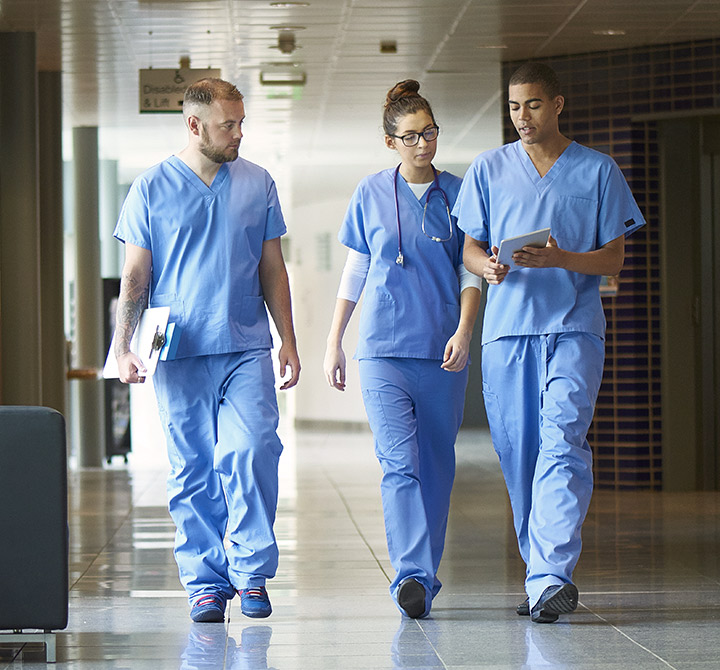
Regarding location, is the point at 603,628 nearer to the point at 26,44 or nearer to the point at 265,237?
the point at 265,237

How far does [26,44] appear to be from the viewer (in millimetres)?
7793

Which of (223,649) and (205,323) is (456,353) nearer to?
(205,323)

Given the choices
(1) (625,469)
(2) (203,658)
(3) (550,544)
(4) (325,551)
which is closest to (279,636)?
(2) (203,658)

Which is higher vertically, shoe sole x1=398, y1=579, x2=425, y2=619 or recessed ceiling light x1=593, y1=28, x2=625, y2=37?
recessed ceiling light x1=593, y1=28, x2=625, y2=37

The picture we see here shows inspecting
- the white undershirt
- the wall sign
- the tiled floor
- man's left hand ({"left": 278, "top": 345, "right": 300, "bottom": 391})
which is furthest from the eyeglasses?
the wall sign

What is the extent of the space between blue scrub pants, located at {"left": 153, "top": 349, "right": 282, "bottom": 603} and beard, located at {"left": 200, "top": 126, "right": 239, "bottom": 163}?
57 centimetres

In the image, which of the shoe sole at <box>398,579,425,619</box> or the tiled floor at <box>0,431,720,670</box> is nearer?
the tiled floor at <box>0,431,720,670</box>

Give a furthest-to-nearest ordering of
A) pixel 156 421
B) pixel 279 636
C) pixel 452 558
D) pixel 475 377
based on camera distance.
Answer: pixel 156 421 → pixel 475 377 → pixel 452 558 → pixel 279 636

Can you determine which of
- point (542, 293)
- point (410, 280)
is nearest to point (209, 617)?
point (410, 280)

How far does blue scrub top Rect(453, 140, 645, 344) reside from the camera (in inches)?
138

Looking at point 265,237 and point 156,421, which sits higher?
point 265,237

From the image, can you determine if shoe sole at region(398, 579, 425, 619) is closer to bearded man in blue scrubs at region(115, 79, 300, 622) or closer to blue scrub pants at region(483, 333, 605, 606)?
blue scrub pants at region(483, 333, 605, 606)

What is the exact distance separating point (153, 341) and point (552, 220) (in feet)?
3.92

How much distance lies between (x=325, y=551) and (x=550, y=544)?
1918 mm
